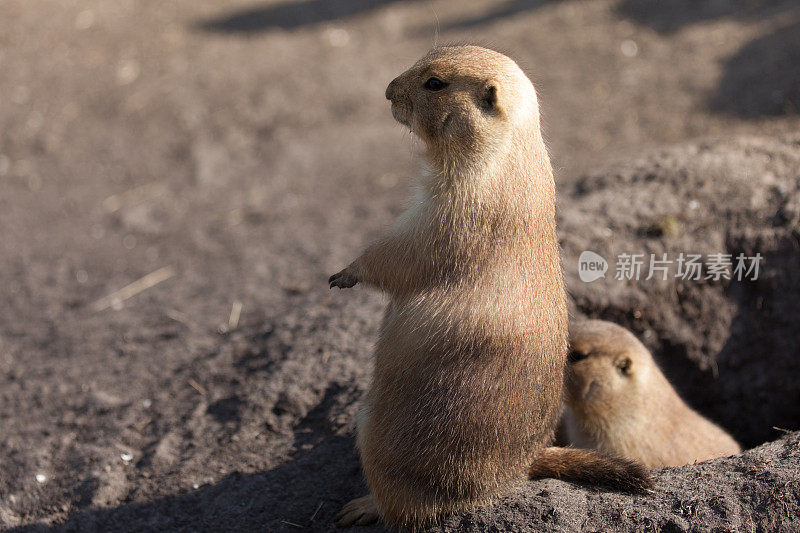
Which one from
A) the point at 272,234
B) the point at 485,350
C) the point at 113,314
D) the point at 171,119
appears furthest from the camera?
the point at 171,119

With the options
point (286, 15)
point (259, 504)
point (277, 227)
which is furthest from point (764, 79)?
point (259, 504)

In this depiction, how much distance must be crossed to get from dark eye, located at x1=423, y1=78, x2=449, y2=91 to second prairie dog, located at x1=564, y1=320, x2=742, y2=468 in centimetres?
188

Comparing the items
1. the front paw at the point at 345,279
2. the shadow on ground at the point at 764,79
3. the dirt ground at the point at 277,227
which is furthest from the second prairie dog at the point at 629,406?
the shadow on ground at the point at 764,79

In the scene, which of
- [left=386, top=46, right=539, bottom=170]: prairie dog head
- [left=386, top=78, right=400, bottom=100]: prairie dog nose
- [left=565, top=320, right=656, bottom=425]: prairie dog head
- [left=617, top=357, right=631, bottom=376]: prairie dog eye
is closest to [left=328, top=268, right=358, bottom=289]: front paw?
[left=386, top=46, right=539, bottom=170]: prairie dog head

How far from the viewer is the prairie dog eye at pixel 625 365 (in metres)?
4.40

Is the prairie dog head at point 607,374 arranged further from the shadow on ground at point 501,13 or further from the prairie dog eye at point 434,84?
the shadow on ground at point 501,13

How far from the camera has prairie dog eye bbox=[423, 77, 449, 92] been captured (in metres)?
3.34

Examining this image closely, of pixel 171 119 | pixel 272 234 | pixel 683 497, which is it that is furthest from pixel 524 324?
pixel 171 119

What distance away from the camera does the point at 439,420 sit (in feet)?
10.6

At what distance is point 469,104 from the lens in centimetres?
326

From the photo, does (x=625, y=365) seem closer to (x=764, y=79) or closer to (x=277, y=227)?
(x=277, y=227)

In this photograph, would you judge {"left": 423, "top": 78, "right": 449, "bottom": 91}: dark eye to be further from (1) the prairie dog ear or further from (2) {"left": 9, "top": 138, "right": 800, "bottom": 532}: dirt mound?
(2) {"left": 9, "top": 138, "right": 800, "bottom": 532}: dirt mound

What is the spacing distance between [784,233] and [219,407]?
13.0 ft

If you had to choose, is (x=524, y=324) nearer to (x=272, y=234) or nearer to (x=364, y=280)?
(x=364, y=280)
